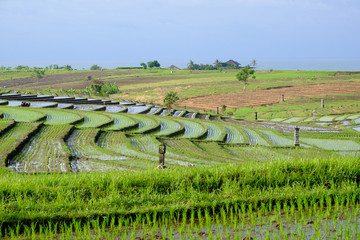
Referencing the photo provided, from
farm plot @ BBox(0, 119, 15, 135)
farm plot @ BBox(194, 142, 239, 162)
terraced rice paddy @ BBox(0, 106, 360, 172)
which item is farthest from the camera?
farm plot @ BBox(0, 119, 15, 135)

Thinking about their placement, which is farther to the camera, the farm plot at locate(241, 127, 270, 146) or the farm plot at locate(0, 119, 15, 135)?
the farm plot at locate(241, 127, 270, 146)

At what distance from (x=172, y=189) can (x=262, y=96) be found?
44335 millimetres

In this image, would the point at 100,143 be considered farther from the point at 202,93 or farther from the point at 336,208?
the point at 202,93

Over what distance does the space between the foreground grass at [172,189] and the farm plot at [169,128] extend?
44.2 ft

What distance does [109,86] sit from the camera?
2375 inches

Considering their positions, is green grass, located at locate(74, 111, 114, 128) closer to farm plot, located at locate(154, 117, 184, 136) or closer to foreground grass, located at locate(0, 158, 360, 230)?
farm plot, located at locate(154, 117, 184, 136)

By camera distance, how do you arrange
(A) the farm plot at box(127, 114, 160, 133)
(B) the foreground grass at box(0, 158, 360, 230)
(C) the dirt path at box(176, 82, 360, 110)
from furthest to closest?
(C) the dirt path at box(176, 82, 360, 110) < (A) the farm plot at box(127, 114, 160, 133) < (B) the foreground grass at box(0, 158, 360, 230)

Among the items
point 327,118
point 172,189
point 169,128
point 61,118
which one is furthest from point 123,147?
point 327,118

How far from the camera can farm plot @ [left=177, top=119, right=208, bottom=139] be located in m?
20.6

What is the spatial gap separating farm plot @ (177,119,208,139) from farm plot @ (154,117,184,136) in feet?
1.23

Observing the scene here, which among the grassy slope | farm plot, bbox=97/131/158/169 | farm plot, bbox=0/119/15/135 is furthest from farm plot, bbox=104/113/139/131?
the grassy slope

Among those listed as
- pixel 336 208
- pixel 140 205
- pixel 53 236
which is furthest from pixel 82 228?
pixel 336 208

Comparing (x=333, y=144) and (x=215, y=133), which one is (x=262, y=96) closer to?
(x=215, y=133)

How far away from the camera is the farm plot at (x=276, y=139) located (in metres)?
20.3
